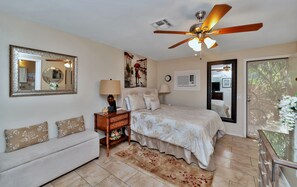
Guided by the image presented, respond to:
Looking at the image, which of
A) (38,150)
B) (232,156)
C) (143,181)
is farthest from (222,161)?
(38,150)

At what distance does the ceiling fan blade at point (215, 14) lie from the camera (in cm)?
128

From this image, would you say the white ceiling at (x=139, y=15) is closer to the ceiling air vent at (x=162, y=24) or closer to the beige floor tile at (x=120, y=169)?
the ceiling air vent at (x=162, y=24)

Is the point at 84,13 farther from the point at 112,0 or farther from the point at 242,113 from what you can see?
the point at 242,113

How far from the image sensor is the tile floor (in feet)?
6.19

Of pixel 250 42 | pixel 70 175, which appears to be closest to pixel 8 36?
pixel 70 175

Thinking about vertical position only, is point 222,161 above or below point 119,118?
below

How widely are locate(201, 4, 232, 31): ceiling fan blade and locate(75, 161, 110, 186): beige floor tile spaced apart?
252 centimetres

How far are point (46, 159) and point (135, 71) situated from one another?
296 centimetres

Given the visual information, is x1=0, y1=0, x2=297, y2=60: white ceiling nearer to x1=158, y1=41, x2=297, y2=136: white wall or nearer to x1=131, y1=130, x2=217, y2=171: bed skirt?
x1=158, y1=41, x2=297, y2=136: white wall

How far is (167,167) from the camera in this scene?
89.3 inches

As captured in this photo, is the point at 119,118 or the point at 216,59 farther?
the point at 216,59

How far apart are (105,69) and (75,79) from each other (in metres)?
0.76

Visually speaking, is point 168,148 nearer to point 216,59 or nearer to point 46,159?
point 46,159

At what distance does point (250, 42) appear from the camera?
9.92 ft
